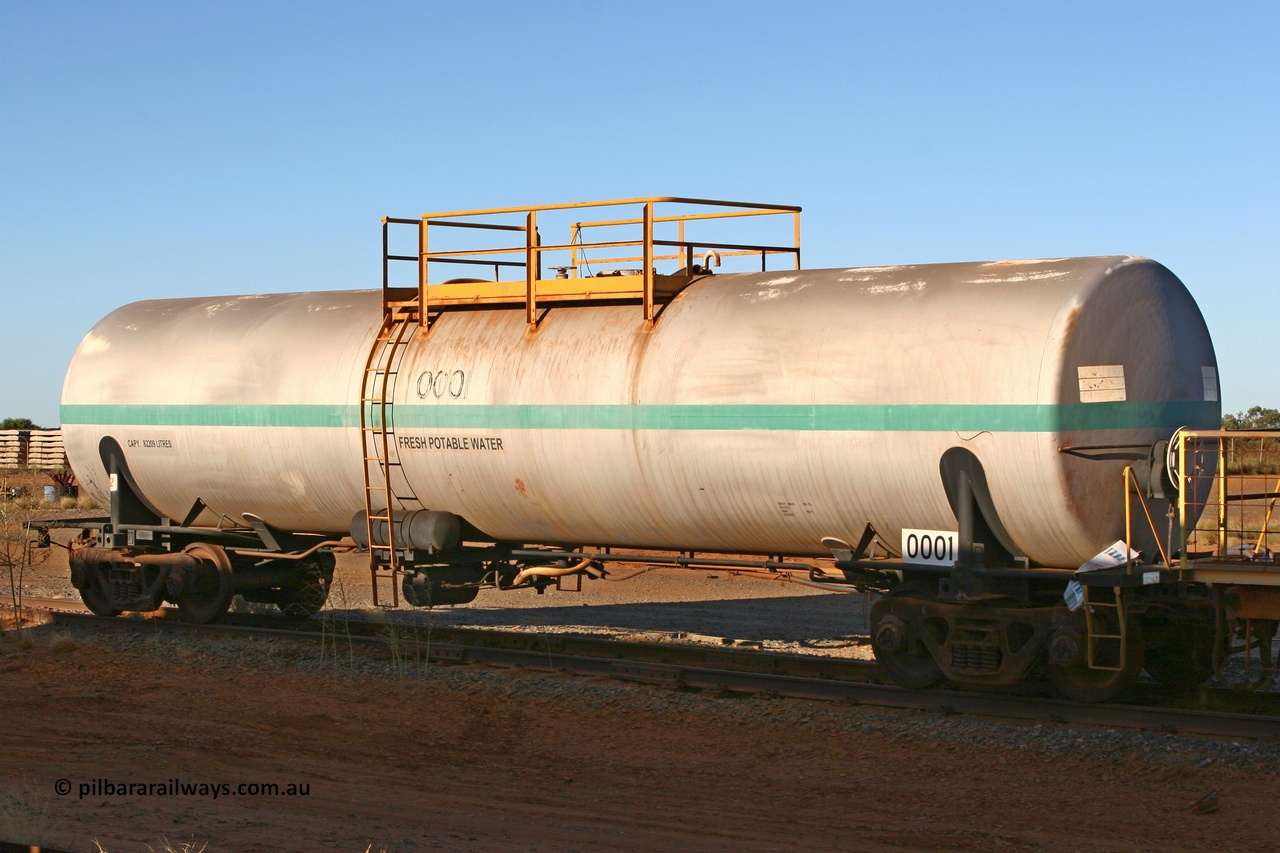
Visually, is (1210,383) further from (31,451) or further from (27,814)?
(31,451)

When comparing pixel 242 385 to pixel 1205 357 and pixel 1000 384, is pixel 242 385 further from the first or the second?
pixel 1205 357

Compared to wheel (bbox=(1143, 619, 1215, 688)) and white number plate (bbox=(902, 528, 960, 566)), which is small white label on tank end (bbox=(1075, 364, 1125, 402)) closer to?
white number plate (bbox=(902, 528, 960, 566))

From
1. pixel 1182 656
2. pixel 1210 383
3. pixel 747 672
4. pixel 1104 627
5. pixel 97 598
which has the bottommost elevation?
pixel 747 672

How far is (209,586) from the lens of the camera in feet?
53.6

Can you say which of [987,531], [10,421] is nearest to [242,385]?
[987,531]

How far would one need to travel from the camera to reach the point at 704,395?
12.0 meters

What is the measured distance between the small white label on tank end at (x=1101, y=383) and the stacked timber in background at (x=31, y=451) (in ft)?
158

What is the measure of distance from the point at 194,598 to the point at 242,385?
3.05 meters

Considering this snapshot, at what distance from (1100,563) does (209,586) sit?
10.5 m

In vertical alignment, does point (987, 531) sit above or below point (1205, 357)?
below

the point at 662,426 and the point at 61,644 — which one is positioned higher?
the point at 662,426

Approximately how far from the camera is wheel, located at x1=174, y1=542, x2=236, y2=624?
1619 cm

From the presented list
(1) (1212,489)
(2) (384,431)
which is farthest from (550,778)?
(1) (1212,489)

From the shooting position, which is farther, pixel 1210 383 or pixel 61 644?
pixel 61 644
